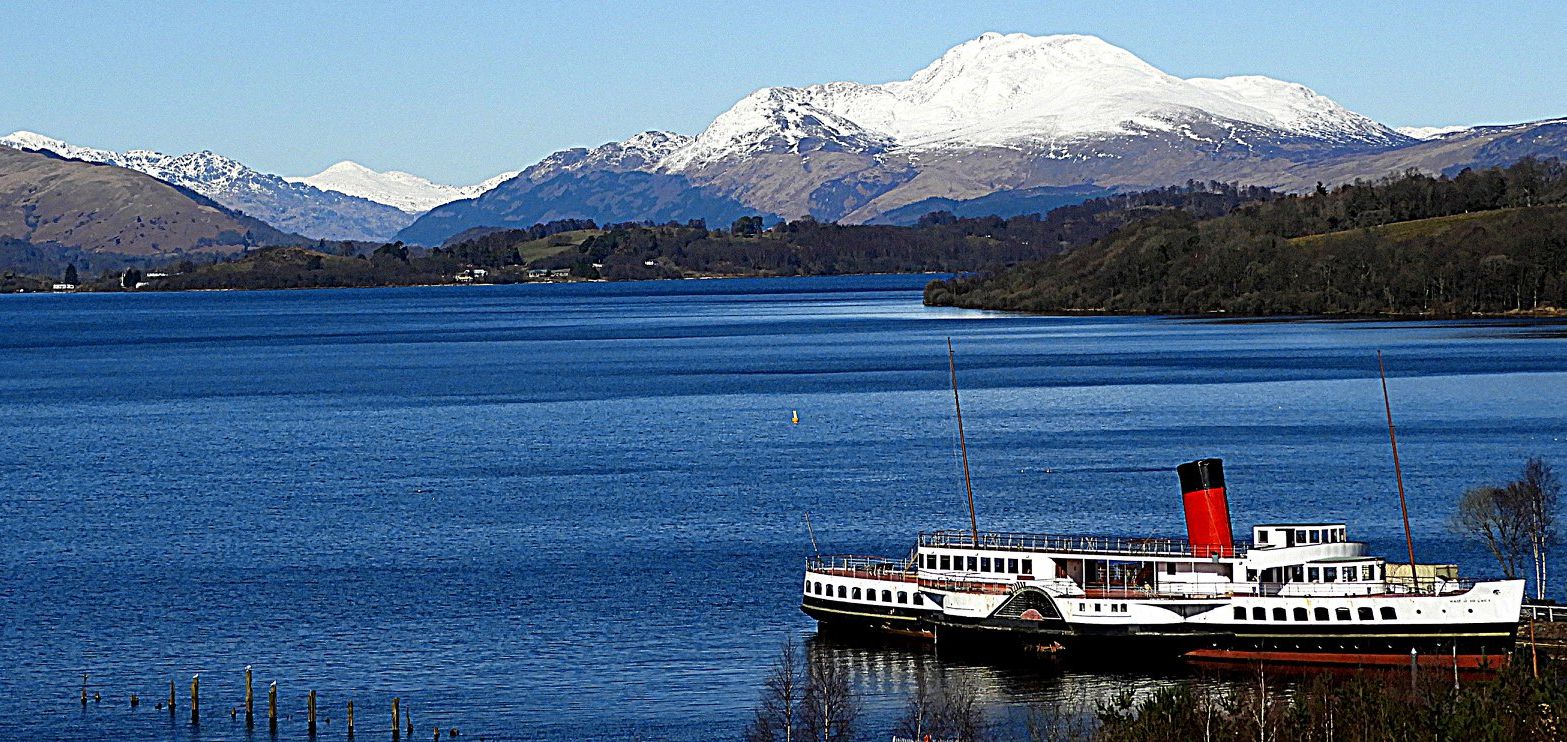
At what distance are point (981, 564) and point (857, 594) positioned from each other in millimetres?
3267

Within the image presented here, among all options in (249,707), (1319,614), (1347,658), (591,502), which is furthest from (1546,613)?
(591,502)

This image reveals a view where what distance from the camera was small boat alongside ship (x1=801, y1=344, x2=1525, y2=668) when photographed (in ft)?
162

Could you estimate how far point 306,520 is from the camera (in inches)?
3007

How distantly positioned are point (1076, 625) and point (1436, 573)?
8762 mm

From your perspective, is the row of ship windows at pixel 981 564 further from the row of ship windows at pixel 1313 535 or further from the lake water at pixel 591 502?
the row of ship windows at pixel 1313 535

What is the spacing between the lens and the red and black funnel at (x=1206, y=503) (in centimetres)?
5484

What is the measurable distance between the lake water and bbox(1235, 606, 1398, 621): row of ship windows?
285 cm

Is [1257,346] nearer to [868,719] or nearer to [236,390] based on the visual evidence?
[236,390]

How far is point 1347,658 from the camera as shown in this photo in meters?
49.8

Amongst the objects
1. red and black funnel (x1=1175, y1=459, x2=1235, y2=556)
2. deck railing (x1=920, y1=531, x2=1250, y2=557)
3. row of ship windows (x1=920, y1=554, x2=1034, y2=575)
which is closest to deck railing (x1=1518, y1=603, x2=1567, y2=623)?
red and black funnel (x1=1175, y1=459, x2=1235, y2=556)

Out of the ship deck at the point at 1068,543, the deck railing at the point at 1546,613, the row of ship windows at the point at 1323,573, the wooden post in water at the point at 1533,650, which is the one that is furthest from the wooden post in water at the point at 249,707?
the deck railing at the point at 1546,613

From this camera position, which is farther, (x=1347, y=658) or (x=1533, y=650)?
(x=1347, y=658)

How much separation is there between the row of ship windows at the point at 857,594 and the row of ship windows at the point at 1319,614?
8.08m

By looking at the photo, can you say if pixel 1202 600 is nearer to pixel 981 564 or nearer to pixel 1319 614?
pixel 1319 614
